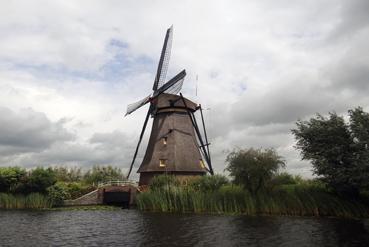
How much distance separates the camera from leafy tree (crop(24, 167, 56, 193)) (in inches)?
1519

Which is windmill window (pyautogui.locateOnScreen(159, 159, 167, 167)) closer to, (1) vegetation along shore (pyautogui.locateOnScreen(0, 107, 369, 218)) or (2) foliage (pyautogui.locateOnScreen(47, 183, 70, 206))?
(1) vegetation along shore (pyautogui.locateOnScreen(0, 107, 369, 218))

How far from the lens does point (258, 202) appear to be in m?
28.1

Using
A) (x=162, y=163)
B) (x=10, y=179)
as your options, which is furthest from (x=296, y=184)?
(x=10, y=179)

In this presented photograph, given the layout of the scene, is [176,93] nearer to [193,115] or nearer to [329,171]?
[193,115]

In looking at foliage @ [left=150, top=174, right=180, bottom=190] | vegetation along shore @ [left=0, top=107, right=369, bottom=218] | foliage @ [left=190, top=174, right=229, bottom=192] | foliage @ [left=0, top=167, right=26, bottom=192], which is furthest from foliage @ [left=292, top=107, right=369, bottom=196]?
foliage @ [left=0, top=167, right=26, bottom=192]

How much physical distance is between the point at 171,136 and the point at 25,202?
1750 cm

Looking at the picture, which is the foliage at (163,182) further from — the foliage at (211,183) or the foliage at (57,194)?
the foliage at (57,194)

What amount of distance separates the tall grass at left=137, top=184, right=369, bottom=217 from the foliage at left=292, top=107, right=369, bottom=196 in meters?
1.30

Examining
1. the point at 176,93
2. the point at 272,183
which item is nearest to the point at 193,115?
the point at 176,93

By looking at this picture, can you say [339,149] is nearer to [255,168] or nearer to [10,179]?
[255,168]

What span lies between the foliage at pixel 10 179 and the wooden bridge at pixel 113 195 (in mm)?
6806

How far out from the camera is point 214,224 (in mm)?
22578

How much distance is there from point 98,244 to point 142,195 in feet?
57.3

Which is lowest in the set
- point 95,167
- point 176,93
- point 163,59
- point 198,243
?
point 198,243
